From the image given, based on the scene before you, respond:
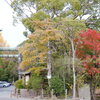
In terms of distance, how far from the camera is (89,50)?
2350 centimetres

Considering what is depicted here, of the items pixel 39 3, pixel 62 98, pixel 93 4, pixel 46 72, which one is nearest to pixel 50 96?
pixel 62 98

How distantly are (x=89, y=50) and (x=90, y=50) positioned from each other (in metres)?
0.10

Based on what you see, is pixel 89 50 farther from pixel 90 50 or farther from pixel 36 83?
pixel 36 83

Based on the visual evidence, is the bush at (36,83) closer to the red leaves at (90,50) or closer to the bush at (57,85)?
the bush at (57,85)

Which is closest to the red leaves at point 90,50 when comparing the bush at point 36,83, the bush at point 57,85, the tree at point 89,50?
the tree at point 89,50

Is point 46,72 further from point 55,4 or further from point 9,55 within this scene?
point 9,55

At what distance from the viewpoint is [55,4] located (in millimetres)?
29359

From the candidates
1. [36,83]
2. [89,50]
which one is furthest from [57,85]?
[89,50]

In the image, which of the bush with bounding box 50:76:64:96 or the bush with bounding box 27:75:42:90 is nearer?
the bush with bounding box 50:76:64:96

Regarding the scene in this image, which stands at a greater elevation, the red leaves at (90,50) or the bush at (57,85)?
the red leaves at (90,50)

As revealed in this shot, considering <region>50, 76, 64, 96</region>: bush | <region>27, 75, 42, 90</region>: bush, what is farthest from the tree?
<region>27, 75, 42, 90</region>: bush

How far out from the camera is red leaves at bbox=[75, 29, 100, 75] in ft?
75.6

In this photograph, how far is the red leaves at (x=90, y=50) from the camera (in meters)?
23.0

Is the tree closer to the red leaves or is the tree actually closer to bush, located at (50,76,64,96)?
the red leaves
